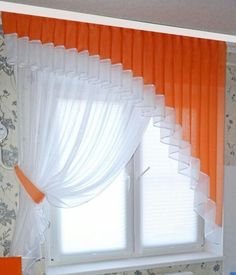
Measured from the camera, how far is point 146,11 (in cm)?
46

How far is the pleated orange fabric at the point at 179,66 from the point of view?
2.26 meters

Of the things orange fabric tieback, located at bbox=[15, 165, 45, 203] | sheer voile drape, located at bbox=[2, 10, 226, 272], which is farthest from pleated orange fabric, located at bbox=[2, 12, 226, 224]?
orange fabric tieback, located at bbox=[15, 165, 45, 203]

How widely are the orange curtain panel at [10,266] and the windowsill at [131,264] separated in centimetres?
37

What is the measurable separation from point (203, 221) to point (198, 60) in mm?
1446

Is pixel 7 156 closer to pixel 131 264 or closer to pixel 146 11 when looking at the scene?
pixel 131 264

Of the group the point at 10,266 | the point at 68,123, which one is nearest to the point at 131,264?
the point at 10,266

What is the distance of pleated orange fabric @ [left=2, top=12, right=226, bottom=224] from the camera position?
2.26 m

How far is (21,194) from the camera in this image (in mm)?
2229

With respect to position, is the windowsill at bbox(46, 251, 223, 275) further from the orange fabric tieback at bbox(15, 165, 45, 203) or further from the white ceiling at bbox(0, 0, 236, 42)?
the white ceiling at bbox(0, 0, 236, 42)

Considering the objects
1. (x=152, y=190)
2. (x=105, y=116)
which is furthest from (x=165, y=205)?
(x=105, y=116)

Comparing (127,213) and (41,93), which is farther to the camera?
(127,213)

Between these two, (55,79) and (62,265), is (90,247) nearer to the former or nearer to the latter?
(62,265)

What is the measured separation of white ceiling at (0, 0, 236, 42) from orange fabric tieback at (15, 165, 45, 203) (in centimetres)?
188

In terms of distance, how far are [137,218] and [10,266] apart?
1.08 m
